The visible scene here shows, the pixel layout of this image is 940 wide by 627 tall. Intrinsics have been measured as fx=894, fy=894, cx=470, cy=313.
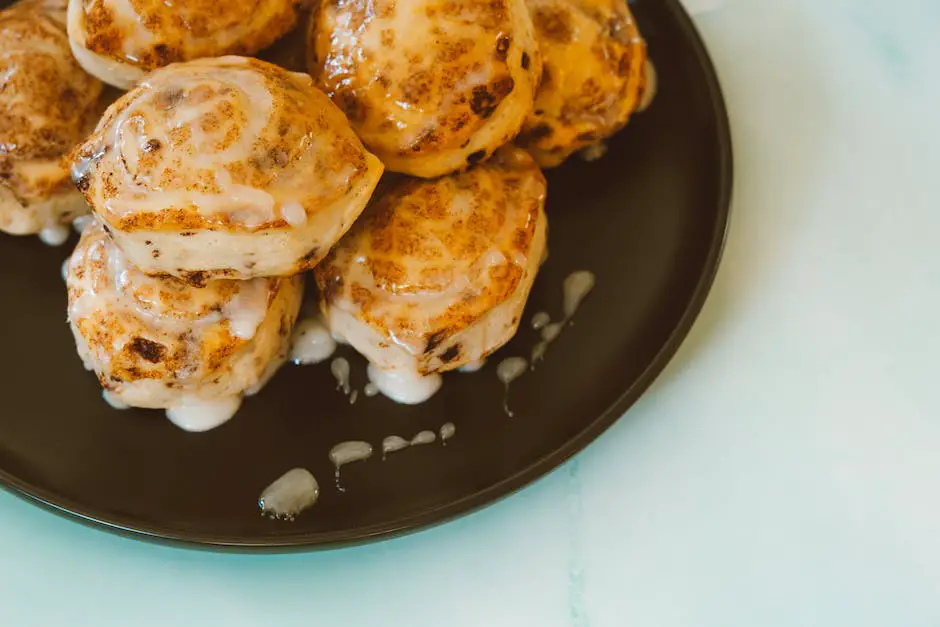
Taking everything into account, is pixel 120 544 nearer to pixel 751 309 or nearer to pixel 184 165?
pixel 184 165

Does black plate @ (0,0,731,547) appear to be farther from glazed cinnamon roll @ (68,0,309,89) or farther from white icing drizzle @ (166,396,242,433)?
glazed cinnamon roll @ (68,0,309,89)

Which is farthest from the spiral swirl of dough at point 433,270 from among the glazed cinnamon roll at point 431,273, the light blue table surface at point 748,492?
the light blue table surface at point 748,492

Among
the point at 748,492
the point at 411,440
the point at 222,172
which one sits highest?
the point at 222,172

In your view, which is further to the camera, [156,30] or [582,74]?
[582,74]

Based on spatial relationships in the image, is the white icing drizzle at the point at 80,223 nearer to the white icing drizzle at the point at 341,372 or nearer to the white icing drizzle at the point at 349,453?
the white icing drizzle at the point at 341,372

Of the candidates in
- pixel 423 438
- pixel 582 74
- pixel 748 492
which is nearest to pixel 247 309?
pixel 423 438

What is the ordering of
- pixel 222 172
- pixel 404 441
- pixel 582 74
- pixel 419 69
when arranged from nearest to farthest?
pixel 222 172 → pixel 419 69 → pixel 404 441 → pixel 582 74

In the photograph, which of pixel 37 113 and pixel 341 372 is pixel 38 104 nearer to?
pixel 37 113
